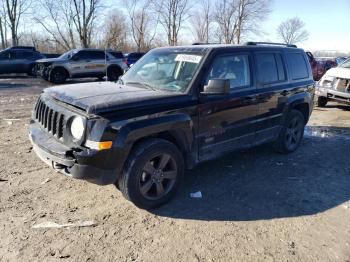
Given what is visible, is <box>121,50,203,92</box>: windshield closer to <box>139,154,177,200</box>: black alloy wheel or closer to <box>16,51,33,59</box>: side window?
<box>139,154,177,200</box>: black alloy wheel

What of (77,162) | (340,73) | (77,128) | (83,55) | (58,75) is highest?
(83,55)

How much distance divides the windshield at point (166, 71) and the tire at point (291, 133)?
7.85ft

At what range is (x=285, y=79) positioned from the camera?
5691 millimetres

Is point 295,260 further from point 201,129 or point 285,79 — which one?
point 285,79

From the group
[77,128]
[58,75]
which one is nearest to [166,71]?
[77,128]

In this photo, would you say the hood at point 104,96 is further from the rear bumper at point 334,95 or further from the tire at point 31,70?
the tire at point 31,70

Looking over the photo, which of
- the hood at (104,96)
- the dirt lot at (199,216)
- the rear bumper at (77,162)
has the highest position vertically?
the hood at (104,96)

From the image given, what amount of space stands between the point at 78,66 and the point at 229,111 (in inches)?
569

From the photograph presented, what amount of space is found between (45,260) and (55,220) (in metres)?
0.71

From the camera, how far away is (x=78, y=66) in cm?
1744

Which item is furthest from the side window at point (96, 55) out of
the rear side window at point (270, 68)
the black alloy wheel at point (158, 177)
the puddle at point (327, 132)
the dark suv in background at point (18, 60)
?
the black alloy wheel at point (158, 177)

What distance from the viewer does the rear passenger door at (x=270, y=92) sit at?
5.11 meters

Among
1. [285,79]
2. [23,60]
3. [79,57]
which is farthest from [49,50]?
[285,79]

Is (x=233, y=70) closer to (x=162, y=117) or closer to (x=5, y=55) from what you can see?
(x=162, y=117)
